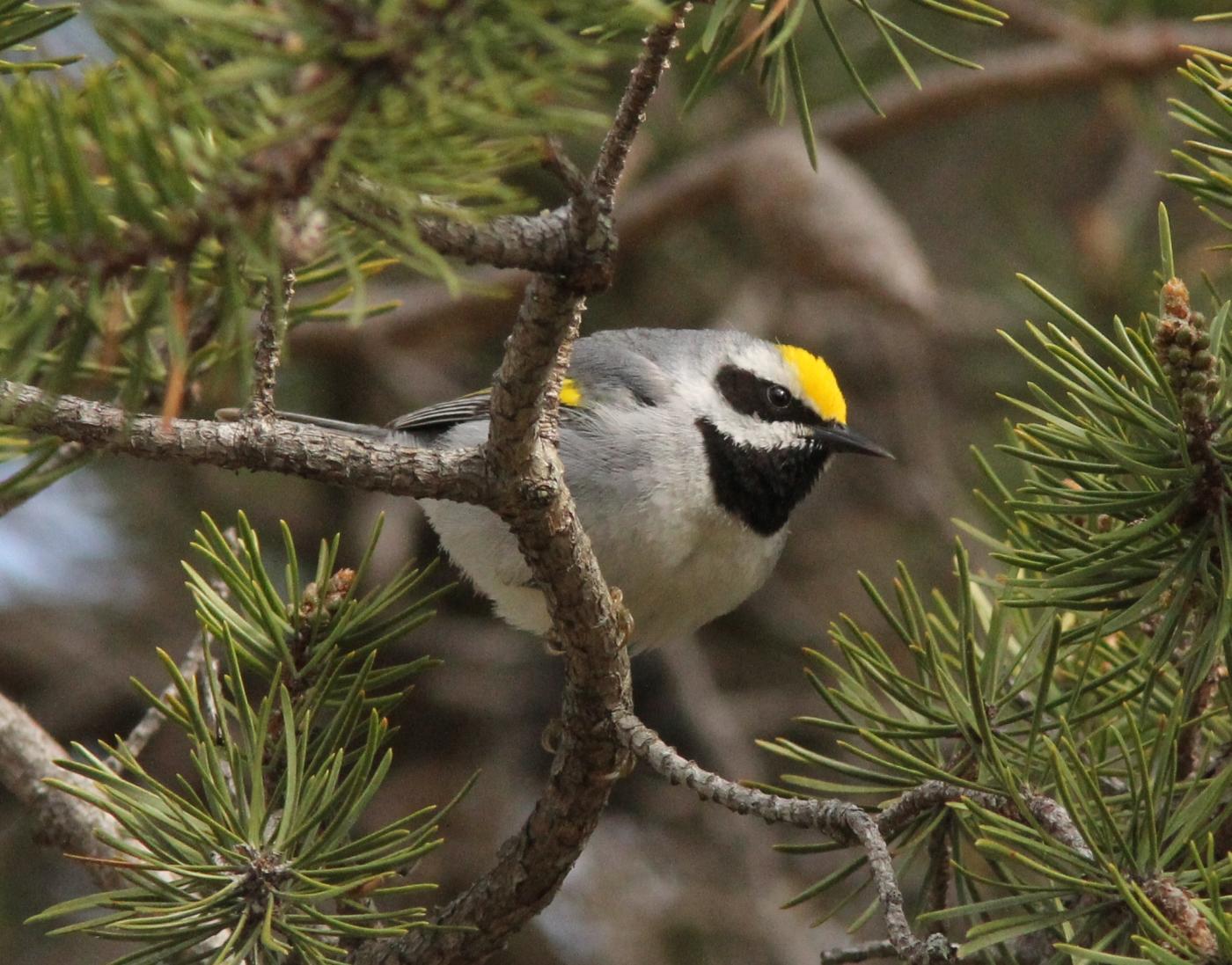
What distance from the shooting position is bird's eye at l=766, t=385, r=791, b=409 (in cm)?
367

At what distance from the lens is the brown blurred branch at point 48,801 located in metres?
2.18

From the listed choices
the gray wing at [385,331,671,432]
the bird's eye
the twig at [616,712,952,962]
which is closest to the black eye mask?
the bird's eye

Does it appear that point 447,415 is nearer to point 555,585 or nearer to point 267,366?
point 555,585

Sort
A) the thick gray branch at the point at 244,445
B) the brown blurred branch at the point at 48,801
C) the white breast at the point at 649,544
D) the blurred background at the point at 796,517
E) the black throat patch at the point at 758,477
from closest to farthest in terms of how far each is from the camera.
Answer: the thick gray branch at the point at 244,445, the brown blurred branch at the point at 48,801, the white breast at the point at 649,544, the black throat patch at the point at 758,477, the blurred background at the point at 796,517

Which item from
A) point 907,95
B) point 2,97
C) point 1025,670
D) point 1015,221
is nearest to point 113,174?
point 2,97

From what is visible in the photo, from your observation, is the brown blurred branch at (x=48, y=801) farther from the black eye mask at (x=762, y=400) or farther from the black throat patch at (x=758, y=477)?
the black eye mask at (x=762, y=400)

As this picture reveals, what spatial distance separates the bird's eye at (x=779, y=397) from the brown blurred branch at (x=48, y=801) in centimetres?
206

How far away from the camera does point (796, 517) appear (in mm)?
5160

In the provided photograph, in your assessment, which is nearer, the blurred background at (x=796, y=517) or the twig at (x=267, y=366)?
the twig at (x=267, y=366)

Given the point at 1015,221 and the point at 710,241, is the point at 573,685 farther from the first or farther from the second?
the point at 1015,221

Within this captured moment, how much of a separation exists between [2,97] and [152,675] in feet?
11.4

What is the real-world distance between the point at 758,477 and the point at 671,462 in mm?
321

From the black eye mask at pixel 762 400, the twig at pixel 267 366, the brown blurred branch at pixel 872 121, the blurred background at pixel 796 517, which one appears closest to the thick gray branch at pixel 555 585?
the twig at pixel 267 366

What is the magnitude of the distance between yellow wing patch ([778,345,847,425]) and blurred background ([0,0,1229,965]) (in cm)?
24
